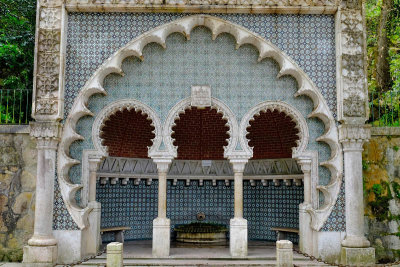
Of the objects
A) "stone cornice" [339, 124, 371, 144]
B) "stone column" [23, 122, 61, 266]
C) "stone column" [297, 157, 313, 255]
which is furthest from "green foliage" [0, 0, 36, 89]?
"stone cornice" [339, 124, 371, 144]

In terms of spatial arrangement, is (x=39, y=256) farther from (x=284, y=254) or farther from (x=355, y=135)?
(x=355, y=135)

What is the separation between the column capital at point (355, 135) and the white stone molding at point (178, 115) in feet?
7.89

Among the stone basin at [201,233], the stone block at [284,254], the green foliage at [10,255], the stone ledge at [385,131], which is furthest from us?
the stone basin at [201,233]

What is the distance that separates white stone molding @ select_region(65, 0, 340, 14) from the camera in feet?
33.4

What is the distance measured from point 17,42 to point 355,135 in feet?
35.8

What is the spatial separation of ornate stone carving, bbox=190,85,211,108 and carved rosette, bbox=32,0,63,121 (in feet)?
9.83

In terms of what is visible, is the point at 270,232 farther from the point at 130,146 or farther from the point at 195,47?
the point at 195,47

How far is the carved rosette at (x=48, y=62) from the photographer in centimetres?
980

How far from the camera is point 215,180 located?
13.3 metres

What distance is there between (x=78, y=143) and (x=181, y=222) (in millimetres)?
4504

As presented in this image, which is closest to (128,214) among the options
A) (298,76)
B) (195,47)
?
(195,47)

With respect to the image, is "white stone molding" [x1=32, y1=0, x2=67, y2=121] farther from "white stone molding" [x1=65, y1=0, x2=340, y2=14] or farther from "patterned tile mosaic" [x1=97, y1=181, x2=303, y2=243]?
"patterned tile mosaic" [x1=97, y1=181, x2=303, y2=243]

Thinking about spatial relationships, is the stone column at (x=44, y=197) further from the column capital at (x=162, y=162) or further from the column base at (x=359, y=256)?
the column base at (x=359, y=256)

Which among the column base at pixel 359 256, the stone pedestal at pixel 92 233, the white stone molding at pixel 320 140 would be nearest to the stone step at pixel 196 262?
the stone pedestal at pixel 92 233
